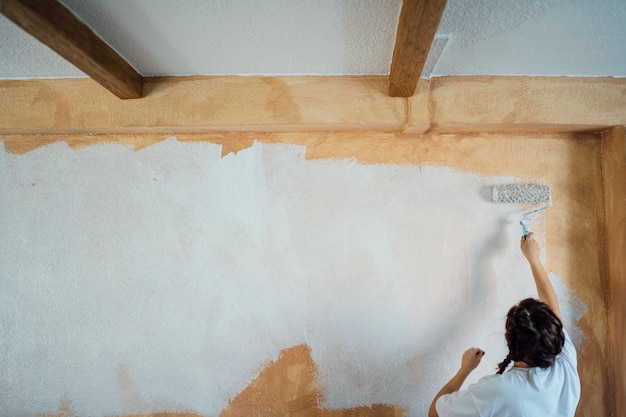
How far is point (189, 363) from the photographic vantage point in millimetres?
1476

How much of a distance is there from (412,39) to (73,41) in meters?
0.98

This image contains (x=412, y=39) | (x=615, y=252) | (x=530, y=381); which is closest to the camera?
(x=412, y=39)

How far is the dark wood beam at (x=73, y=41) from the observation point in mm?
875

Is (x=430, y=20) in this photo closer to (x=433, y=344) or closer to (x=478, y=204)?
(x=478, y=204)

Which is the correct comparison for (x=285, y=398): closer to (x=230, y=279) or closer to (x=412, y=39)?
(x=230, y=279)

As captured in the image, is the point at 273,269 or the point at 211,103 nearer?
the point at 211,103

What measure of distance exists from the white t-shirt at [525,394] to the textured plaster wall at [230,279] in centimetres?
38

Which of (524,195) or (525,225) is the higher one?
(524,195)

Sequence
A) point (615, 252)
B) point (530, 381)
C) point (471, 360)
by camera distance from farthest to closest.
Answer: point (615, 252)
point (471, 360)
point (530, 381)

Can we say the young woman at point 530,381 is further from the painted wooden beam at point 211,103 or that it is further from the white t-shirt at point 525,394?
the painted wooden beam at point 211,103

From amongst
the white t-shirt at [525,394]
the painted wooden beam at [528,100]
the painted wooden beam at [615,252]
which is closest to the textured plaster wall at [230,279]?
the painted wooden beam at [615,252]

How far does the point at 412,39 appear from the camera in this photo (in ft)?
3.15

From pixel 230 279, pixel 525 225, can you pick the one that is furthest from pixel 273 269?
pixel 525 225

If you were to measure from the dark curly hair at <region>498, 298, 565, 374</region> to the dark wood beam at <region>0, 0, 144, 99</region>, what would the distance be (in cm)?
161
